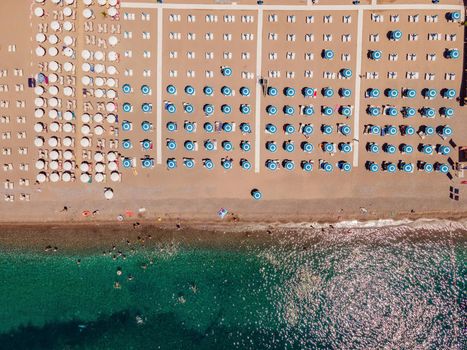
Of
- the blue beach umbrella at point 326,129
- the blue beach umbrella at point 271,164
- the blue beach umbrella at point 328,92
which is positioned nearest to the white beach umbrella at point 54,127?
the blue beach umbrella at point 271,164

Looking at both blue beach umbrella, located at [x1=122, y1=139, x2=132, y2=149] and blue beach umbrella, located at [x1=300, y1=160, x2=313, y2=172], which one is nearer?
blue beach umbrella, located at [x1=122, y1=139, x2=132, y2=149]

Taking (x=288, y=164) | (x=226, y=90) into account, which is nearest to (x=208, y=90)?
(x=226, y=90)

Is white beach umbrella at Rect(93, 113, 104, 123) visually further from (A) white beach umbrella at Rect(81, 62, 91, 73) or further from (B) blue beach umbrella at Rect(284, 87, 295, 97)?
(B) blue beach umbrella at Rect(284, 87, 295, 97)

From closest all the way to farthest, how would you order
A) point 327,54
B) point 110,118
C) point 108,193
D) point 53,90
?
1. point 327,54
2. point 53,90
3. point 110,118
4. point 108,193

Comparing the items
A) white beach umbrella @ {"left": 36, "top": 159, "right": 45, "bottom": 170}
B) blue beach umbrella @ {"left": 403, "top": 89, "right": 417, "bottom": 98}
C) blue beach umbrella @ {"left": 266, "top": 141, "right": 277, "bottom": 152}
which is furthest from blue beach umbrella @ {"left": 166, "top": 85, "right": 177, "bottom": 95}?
blue beach umbrella @ {"left": 403, "top": 89, "right": 417, "bottom": 98}

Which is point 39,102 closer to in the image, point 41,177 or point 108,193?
point 41,177

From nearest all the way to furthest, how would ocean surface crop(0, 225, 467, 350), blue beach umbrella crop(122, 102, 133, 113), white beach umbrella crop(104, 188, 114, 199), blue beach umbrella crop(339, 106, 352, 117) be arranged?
1. blue beach umbrella crop(122, 102, 133, 113)
2. blue beach umbrella crop(339, 106, 352, 117)
3. white beach umbrella crop(104, 188, 114, 199)
4. ocean surface crop(0, 225, 467, 350)
